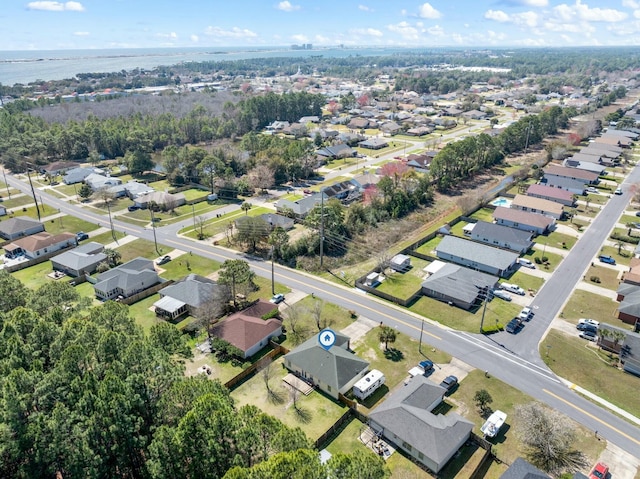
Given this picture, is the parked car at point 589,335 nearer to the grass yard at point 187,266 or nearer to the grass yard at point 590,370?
the grass yard at point 590,370

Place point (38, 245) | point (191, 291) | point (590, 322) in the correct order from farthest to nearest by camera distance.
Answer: point (38, 245), point (191, 291), point (590, 322)

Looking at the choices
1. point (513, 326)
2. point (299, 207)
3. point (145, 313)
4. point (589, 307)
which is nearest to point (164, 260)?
point (145, 313)

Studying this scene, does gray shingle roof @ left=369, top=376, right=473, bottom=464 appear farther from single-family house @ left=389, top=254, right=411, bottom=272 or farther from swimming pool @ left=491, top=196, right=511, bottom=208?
swimming pool @ left=491, top=196, right=511, bottom=208

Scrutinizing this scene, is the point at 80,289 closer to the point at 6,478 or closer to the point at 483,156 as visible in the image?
the point at 6,478

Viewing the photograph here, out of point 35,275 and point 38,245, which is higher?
point 38,245

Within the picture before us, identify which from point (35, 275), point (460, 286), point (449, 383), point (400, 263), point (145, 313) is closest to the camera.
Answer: point (449, 383)

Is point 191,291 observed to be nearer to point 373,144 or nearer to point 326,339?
point 326,339

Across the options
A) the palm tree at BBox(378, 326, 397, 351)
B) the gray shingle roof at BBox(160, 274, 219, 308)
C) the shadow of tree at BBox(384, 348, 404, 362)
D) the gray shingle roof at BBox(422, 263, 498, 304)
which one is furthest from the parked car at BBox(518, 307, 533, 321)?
the gray shingle roof at BBox(160, 274, 219, 308)

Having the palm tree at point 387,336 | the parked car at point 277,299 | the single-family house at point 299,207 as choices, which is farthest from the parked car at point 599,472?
the single-family house at point 299,207
